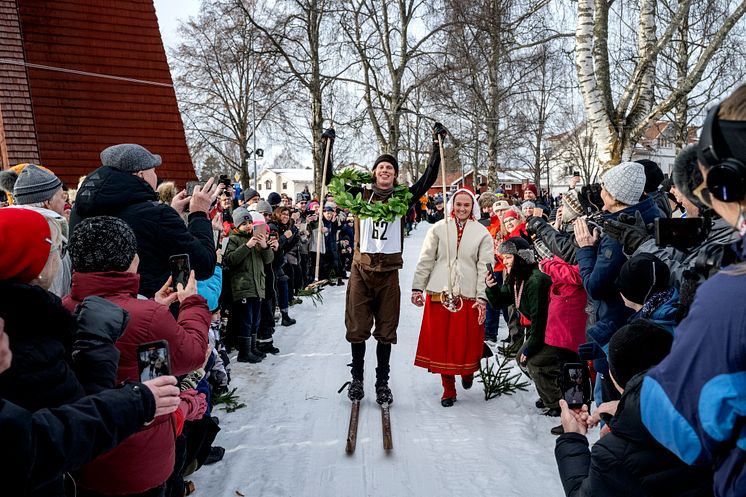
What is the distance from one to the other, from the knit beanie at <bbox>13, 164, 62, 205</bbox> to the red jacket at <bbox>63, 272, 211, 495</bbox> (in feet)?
5.01

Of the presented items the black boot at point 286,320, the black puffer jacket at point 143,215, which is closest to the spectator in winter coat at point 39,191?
the black puffer jacket at point 143,215

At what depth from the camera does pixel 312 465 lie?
3.83 meters

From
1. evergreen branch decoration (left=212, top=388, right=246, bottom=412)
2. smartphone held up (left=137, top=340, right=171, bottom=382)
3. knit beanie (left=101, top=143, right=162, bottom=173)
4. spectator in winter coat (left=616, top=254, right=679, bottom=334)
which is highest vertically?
knit beanie (left=101, top=143, right=162, bottom=173)

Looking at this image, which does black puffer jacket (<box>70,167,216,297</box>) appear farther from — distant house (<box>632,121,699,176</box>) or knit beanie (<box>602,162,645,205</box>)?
distant house (<box>632,121,699,176</box>)

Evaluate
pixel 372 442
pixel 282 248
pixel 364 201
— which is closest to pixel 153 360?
pixel 372 442

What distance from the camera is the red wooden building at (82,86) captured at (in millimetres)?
11336

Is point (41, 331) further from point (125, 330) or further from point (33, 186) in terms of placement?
point (33, 186)

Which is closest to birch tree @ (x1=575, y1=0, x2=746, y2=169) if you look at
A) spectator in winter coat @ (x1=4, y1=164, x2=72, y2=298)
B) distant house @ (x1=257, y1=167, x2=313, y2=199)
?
spectator in winter coat @ (x1=4, y1=164, x2=72, y2=298)

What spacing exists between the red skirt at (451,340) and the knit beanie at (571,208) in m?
1.16

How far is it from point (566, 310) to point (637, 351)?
2571 mm

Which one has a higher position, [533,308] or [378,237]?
[378,237]

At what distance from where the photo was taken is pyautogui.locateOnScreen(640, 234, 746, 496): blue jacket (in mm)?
1163

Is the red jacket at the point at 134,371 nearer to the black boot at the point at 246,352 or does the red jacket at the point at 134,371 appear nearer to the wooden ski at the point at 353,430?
the wooden ski at the point at 353,430

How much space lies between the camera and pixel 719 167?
4.00ft
